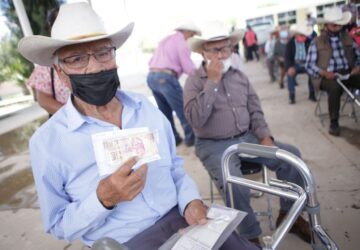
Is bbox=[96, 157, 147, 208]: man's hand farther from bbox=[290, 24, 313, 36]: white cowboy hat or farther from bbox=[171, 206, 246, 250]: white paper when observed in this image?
bbox=[290, 24, 313, 36]: white cowboy hat

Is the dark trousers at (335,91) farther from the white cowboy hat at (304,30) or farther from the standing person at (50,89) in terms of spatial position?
the standing person at (50,89)

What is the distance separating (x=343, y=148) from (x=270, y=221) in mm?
1696

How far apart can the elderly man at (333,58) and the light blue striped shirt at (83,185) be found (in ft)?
10.0

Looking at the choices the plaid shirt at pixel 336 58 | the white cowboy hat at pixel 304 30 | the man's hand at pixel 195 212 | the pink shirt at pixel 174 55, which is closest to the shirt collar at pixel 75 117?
the man's hand at pixel 195 212

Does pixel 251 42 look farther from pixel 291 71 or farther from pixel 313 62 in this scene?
pixel 313 62

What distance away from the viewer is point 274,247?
1086 mm

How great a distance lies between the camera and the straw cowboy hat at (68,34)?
1.37 m

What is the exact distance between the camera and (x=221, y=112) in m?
2.36

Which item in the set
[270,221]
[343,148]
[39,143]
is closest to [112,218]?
[39,143]

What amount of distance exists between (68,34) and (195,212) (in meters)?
1.05

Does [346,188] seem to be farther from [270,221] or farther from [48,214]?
[48,214]

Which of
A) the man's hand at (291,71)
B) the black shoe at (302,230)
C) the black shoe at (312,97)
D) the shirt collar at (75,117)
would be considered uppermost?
the shirt collar at (75,117)

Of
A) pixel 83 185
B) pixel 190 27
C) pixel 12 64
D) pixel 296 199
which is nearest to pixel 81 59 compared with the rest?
pixel 83 185

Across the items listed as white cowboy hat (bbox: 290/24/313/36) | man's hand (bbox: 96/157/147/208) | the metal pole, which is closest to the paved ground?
man's hand (bbox: 96/157/147/208)
